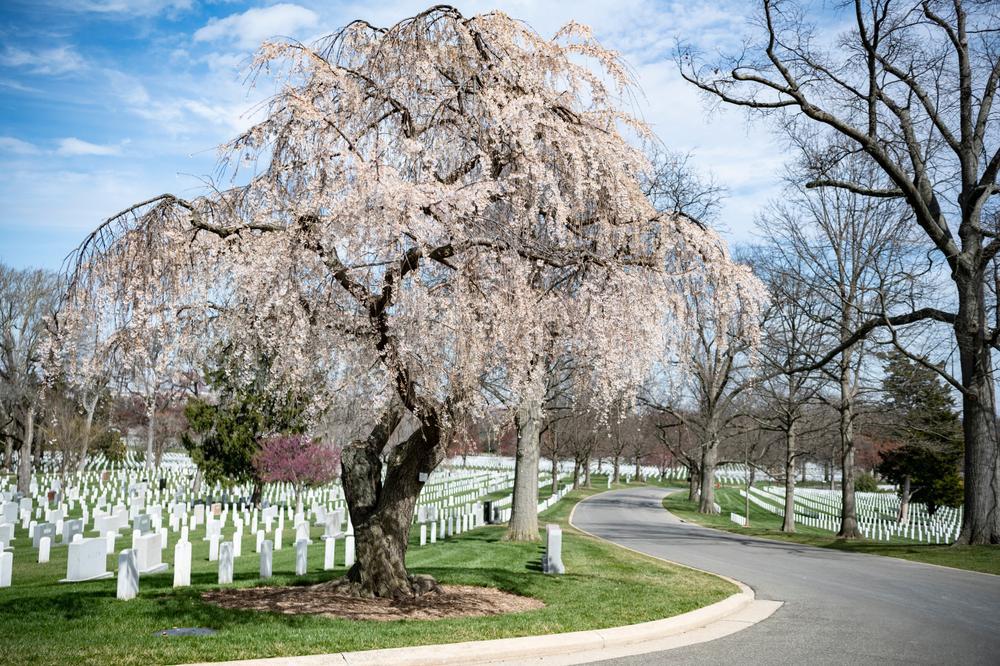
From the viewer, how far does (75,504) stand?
31125mm

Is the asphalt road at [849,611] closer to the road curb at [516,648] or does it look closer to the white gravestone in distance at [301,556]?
the road curb at [516,648]

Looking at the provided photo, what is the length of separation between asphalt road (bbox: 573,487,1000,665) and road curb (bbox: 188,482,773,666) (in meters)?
0.48

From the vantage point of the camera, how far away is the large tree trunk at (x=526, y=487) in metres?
18.5

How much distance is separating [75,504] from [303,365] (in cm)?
2827

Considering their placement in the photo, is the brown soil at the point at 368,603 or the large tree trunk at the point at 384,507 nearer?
the brown soil at the point at 368,603

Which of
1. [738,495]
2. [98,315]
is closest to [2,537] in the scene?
[98,315]

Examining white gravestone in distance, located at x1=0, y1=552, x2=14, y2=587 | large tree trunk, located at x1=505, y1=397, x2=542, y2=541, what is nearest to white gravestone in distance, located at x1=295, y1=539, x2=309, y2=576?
white gravestone in distance, located at x1=0, y1=552, x2=14, y2=587

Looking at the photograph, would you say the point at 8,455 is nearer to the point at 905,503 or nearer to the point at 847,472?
the point at 847,472

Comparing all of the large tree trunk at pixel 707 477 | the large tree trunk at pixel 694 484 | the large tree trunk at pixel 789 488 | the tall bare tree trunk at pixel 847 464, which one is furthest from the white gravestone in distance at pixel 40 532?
the large tree trunk at pixel 694 484

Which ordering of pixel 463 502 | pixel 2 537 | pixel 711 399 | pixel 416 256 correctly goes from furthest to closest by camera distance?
pixel 463 502
pixel 711 399
pixel 2 537
pixel 416 256

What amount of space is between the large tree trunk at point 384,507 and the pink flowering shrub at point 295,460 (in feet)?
71.2

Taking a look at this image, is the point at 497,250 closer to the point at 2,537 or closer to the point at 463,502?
the point at 2,537

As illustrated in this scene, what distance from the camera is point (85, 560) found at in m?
11.4

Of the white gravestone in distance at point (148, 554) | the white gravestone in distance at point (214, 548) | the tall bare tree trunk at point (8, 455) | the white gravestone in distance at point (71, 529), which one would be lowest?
the tall bare tree trunk at point (8, 455)
